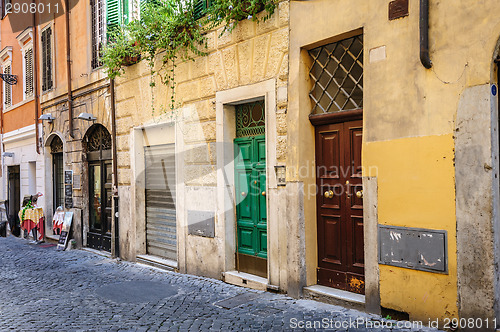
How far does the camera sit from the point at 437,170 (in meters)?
4.22

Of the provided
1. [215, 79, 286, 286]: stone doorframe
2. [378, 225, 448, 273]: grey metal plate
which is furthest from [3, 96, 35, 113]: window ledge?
[378, 225, 448, 273]: grey metal plate

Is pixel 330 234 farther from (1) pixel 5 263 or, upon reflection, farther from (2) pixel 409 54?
(1) pixel 5 263

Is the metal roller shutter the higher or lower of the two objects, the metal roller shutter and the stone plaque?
the lower

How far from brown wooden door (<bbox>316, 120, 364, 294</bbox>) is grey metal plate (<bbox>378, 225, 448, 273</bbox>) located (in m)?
0.57

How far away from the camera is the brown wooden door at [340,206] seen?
17.1 ft

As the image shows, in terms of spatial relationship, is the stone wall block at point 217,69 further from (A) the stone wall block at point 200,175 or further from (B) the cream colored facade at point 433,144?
(B) the cream colored facade at point 433,144

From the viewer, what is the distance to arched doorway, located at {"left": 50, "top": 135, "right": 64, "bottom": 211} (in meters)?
12.6

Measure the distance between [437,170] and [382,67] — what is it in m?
1.21

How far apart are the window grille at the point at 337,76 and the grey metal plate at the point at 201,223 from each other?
7.93 feet

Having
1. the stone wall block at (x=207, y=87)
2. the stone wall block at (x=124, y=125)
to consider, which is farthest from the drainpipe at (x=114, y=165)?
the stone wall block at (x=207, y=87)

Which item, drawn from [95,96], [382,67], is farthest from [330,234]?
[95,96]

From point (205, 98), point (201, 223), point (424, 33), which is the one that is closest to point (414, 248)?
point (424, 33)

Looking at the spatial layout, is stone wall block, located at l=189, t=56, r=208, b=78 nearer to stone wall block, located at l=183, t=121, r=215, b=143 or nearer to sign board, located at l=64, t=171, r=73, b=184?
stone wall block, located at l=183, t=121, r=215, b=143

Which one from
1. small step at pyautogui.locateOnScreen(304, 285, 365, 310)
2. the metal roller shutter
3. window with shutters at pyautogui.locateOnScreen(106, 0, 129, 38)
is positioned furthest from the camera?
window with shutters at pyautogui.locateOnScreen(106, 0, 129, 38)
